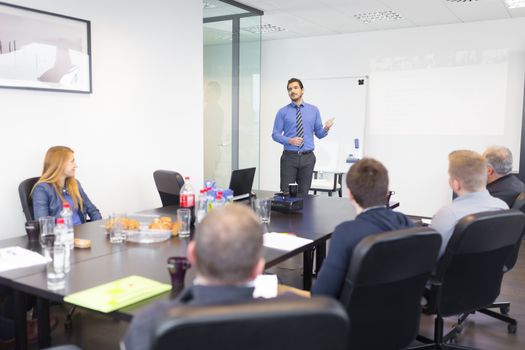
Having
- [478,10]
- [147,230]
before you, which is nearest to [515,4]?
[478,10]

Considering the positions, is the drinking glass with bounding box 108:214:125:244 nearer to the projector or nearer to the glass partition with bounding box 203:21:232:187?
the projector

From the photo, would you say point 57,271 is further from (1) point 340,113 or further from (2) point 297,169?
(1) point 340,113

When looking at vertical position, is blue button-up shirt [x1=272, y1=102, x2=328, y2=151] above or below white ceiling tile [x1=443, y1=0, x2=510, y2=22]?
below

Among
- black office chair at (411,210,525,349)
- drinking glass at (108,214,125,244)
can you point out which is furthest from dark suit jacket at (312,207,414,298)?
drinking glass at (108,214,125,244)

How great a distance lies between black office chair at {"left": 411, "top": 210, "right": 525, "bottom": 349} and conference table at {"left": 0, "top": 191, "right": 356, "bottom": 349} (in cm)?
63

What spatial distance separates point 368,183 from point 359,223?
0.21 m

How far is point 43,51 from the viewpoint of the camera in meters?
3.64

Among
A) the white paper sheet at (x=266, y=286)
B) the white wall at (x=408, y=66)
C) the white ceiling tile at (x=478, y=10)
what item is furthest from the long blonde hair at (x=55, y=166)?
the white wall at (x=408, y=66)

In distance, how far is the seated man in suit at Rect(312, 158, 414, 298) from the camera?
182 cm

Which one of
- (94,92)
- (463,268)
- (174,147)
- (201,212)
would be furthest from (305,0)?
(463,268)

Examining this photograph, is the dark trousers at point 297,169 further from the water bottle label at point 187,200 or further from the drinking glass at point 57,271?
the drinking glass at point 57,271

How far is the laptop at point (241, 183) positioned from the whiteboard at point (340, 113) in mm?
3942

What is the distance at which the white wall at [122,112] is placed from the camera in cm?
357

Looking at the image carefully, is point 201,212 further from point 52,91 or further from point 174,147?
point 174,147
